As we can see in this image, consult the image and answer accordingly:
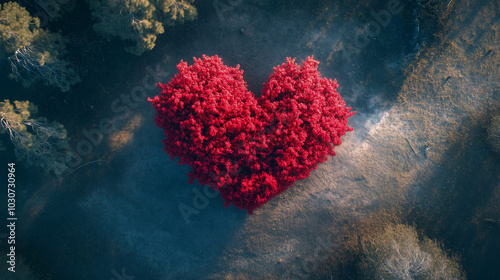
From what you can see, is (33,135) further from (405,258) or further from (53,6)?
(405,258)

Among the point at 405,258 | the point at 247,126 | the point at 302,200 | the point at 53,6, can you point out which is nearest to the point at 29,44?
the point at 53,6

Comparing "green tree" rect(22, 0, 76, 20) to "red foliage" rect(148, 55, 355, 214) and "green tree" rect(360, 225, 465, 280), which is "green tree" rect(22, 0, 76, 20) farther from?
"green tree" rect(360, 225, 465, 280)

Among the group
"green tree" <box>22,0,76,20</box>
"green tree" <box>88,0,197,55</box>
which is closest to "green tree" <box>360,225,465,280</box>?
"green tree" <box>88,0,197,55</box>

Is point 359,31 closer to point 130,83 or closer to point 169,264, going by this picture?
point 130,83

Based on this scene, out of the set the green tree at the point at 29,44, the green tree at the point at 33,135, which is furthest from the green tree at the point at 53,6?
the green tree at the point at 33,135

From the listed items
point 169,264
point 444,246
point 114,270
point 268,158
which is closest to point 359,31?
point 268,158

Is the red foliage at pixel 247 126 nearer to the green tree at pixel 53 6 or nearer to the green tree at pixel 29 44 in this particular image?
the green tree at pixel 29 44
